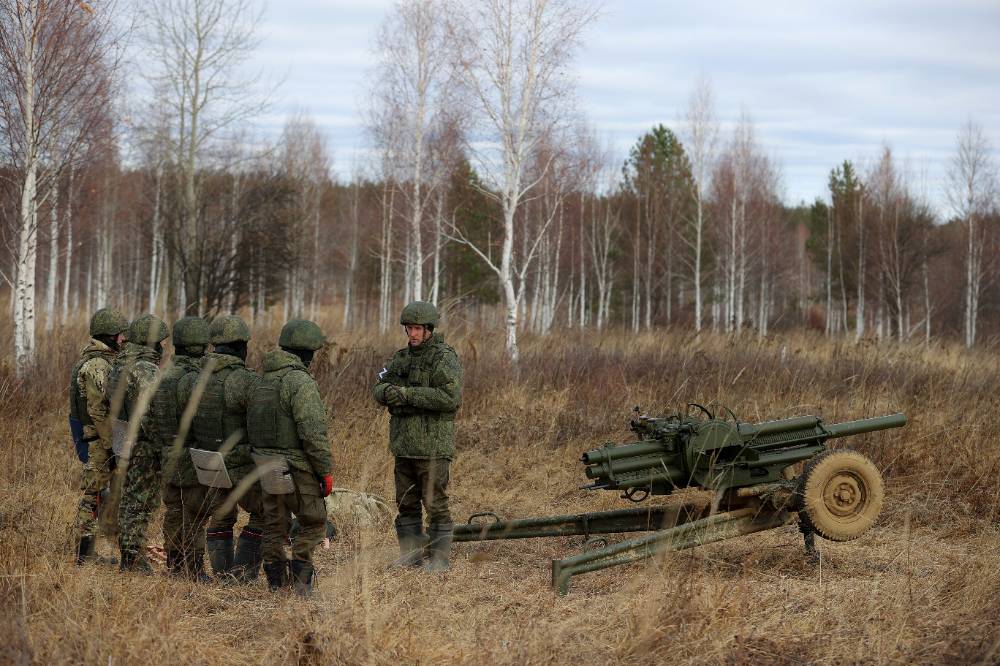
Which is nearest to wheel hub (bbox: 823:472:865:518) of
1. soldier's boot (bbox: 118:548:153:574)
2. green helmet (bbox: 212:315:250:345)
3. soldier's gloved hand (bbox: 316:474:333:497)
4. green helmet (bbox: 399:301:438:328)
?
green helmet (bbox: 399:301:438:328)

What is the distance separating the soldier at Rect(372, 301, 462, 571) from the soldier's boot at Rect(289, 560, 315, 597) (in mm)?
747

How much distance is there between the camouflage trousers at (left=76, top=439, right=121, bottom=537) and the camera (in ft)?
21.2

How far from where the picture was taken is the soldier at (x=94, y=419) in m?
6.46

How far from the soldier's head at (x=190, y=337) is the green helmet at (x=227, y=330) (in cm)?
37

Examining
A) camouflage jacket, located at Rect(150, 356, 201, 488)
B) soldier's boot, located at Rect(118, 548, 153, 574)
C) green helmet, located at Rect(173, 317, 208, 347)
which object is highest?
green helmet, located at Rect(173, 317, 208, 347)

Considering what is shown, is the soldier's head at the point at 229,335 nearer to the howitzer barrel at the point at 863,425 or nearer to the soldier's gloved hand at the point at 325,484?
the soldier's gloved hand at the point at 325,484

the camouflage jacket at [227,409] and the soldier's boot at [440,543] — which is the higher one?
the camouflage jacket at [227,409]

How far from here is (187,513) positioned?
19.4 feet

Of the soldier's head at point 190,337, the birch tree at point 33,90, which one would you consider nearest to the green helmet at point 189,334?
the soldier's head at point 190,337

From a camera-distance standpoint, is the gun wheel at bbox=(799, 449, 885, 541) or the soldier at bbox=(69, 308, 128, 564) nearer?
the gun wheel at bbox=(799, 449, 885, 541)

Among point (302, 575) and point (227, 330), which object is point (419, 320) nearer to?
point (227, 330)

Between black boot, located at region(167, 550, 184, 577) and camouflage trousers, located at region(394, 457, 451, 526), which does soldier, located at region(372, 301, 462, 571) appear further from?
black boot, located at region(167, 550, 184, 577)

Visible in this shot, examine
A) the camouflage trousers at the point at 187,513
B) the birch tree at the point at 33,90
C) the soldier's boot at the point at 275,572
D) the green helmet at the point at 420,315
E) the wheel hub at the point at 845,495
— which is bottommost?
the soldier's boot at the point at 275,572

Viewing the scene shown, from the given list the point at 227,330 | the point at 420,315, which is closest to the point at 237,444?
the point at 227,330
